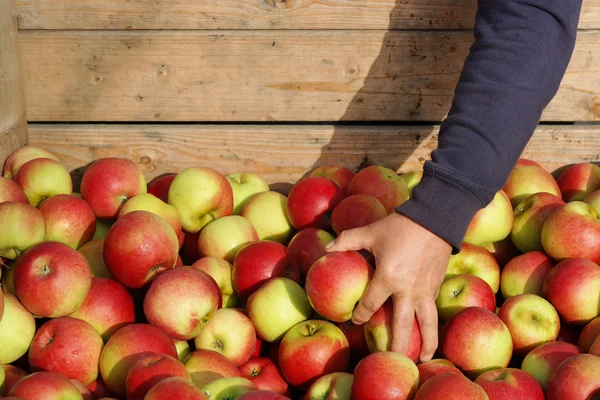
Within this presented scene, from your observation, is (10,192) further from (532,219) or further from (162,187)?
(532,219)

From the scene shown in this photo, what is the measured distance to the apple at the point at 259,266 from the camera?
199cm

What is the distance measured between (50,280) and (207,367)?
47 cm

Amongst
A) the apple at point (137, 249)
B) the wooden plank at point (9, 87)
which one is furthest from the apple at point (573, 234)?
the wooden plank at point (9, 87)

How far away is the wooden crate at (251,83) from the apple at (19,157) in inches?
1.3

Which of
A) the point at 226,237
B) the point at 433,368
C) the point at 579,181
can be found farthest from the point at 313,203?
the point at 579,181

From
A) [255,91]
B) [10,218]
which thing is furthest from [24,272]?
[255,91]

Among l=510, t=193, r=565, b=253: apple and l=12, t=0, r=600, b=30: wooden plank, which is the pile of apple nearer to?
l=510, t=193, r=565, b=253: apple

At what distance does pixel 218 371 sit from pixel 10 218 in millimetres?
745

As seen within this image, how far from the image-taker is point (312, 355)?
1.73 meters

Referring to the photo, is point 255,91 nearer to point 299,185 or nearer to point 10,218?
point 299,185

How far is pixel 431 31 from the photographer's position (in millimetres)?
2357

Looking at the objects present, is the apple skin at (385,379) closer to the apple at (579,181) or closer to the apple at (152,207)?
the apple at (152,207)

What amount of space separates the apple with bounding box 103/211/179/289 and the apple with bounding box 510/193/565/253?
116cm

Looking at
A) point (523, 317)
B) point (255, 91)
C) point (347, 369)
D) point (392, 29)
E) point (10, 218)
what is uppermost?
point (392, 29)
